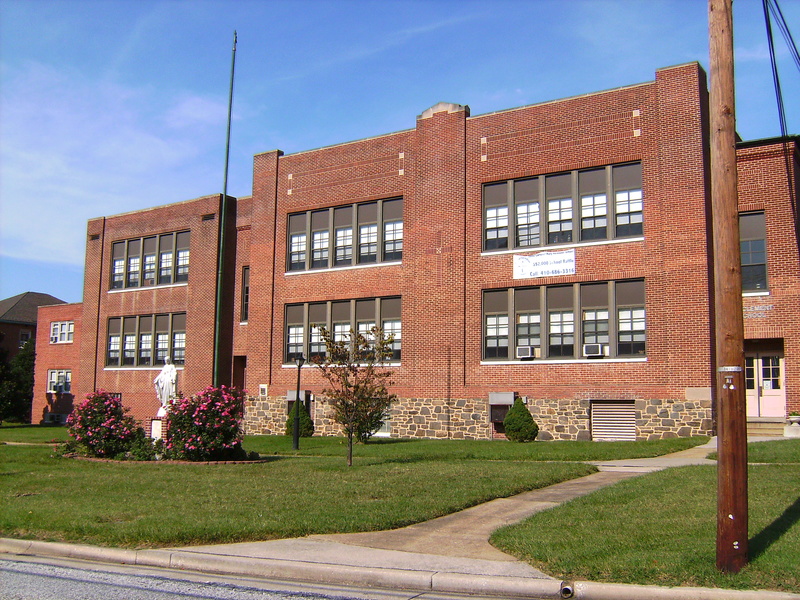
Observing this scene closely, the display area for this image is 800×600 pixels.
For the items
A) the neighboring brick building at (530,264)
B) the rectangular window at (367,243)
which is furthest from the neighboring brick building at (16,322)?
the rectangular window at (367,243)

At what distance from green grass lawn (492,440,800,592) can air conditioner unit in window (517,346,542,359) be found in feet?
41.4

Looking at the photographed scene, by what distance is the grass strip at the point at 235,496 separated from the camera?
978 cm

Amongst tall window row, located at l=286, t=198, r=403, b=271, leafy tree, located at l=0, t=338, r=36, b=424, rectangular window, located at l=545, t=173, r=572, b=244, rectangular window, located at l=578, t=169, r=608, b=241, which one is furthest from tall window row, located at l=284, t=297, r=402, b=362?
leafy tree, located at l=0, t=338, r=36, b=424

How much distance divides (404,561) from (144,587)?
2.66 meters

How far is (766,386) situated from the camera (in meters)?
24.0

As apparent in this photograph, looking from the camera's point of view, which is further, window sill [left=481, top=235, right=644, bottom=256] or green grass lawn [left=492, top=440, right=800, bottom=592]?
window sill [left=481, top=235, right=644, bottom=256]

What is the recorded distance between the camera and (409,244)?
28.2 m

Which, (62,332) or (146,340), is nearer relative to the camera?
(146,340)

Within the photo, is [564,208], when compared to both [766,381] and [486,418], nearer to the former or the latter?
[486,418]

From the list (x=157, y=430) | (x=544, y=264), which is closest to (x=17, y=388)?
(x=157, y=430)

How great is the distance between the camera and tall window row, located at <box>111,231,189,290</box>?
1468 inches

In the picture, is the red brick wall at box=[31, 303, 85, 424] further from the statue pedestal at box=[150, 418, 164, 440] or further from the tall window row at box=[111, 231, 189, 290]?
the statue pedestal at box=[150, 418, 164, 440]

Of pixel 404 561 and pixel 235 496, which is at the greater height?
pixel 235 496

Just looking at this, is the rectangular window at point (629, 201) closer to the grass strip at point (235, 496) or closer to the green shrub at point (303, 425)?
the grass strip at point (235, 496)
